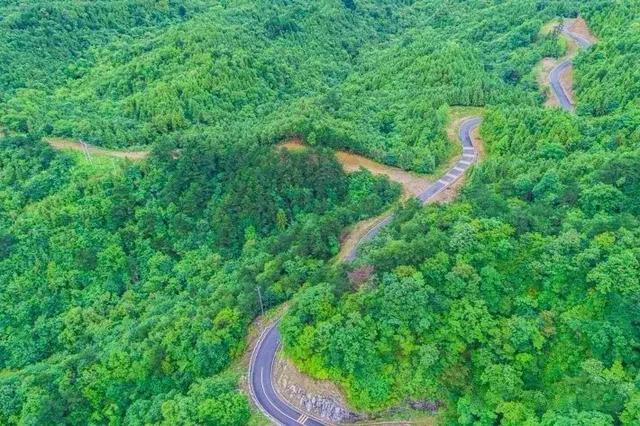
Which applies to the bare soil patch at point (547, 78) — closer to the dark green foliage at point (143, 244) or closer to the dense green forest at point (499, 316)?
the dark green foliage at point (143, 244)

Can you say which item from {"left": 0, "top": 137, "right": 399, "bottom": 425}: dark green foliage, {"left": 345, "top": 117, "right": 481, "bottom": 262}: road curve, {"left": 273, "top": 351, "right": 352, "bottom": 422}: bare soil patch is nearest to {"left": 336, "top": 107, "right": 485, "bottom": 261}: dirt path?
{"left": 345, "top": 117, "right": 481, "bottom": 262}: road curve

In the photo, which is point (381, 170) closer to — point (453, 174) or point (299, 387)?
point (453, 174)

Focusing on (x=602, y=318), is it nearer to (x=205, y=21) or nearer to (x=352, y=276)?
(x=352, y=276)

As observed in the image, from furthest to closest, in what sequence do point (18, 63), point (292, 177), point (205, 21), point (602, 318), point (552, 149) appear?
point (205, 21) → point (18, 63) → point (292, 177) → point (552, 149) → point (602, 318)

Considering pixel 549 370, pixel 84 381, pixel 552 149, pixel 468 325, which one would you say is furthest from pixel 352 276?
pixel 552 149

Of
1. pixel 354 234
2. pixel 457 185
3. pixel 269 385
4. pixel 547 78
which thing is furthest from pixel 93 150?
pixel 547 78
